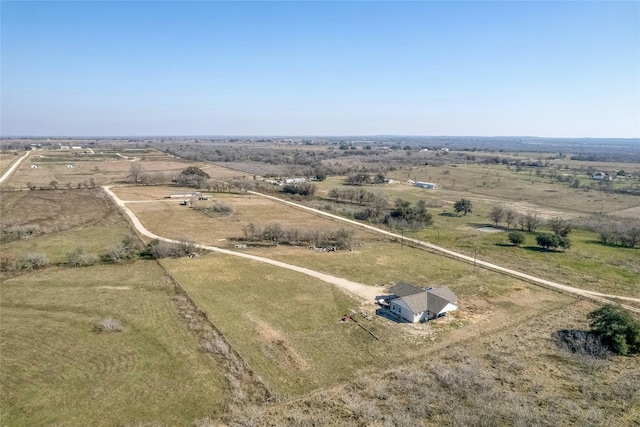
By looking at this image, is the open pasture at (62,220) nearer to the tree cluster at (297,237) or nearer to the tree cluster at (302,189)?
the tree cluster at (297,237)

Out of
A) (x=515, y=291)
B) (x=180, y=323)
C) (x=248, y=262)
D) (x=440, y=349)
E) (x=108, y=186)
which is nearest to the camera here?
(x=440, y=349)

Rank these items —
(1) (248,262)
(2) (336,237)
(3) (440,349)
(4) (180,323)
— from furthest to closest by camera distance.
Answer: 1. (2) (336,237)
2. (1) (248,262)
3. (4) (180,323)
4. (3) (440,349)

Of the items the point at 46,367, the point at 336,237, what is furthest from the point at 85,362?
the point at 336,237

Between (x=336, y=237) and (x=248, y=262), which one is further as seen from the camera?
(x=336, y=237)

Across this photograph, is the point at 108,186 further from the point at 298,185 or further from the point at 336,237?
the point at 336,237

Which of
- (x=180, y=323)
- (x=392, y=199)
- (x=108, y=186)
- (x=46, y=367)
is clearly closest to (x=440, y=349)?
(x=180, y=323)

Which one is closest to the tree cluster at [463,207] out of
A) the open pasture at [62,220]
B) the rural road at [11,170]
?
the open pasture at [62,220]

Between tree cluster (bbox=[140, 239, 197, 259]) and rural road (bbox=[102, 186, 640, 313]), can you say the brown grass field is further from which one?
tree cluster (bbox=[140, 239, 197, 259])

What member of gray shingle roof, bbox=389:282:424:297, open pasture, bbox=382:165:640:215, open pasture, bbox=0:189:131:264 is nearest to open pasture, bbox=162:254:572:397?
gray shingle roof, bbox=389:282:424:297
